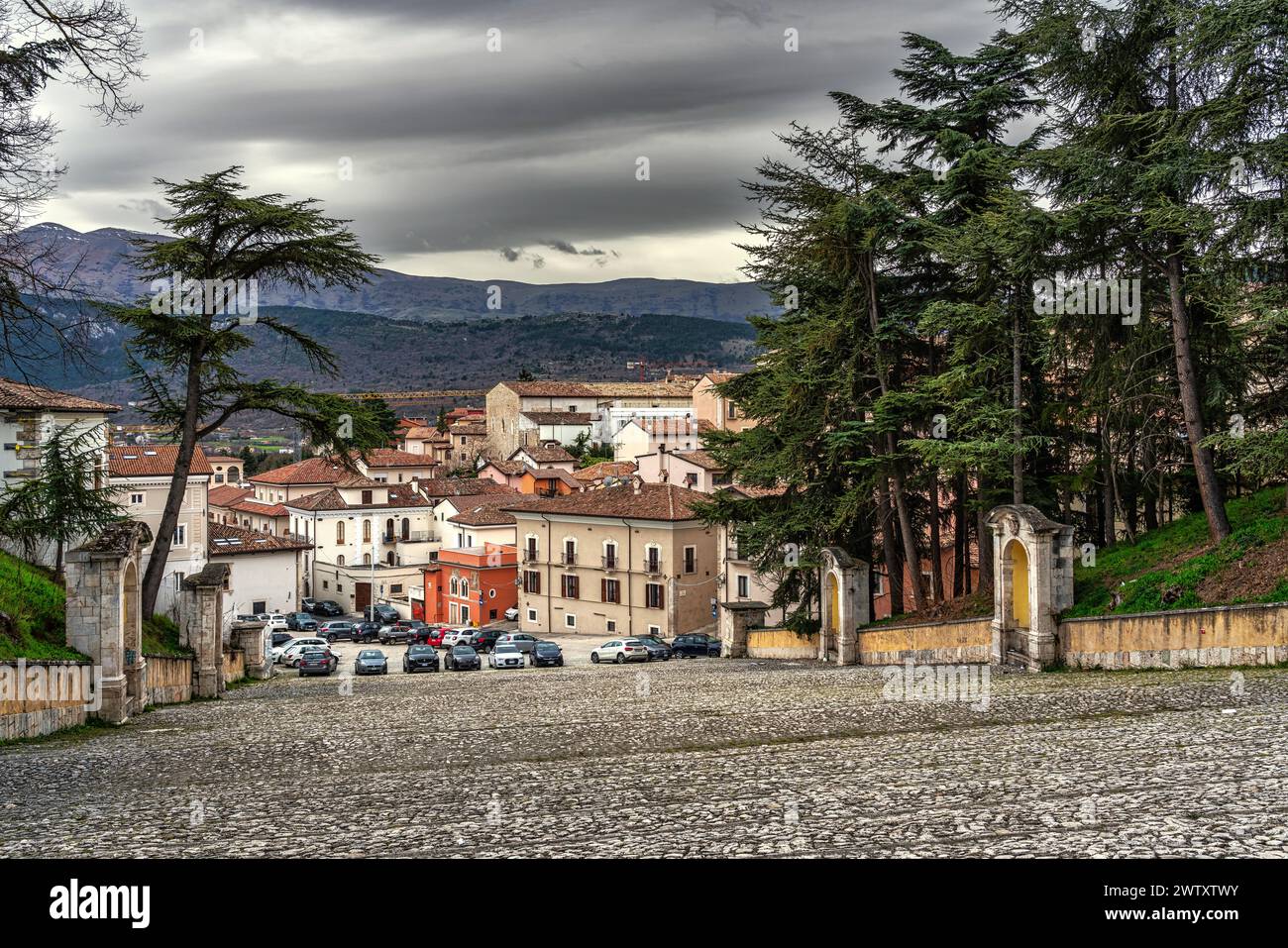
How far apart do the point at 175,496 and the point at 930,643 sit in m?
16.9

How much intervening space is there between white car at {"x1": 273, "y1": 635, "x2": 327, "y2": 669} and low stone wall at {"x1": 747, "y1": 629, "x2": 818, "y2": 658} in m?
16.3

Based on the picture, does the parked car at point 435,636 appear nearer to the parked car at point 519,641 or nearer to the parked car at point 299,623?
the parked car at point 519,641

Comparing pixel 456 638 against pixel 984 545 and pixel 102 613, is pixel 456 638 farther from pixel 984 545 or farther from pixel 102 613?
pixel 102 613

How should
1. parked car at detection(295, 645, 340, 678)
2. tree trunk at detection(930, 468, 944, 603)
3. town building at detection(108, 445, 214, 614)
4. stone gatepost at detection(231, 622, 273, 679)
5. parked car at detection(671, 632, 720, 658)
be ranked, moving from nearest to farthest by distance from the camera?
stone gatepost at detection(231, 622, 273, 679) → tree trunk at detection(930, 468, 944, 603) → parked car at detection(295, 645, 340, 678) → parked car at detection(671, 632, 720, 658) → town building at detection(108, 445, 214, 614)

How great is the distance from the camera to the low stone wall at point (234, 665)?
25969 millimetres

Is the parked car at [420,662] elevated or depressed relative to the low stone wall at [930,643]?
depressed

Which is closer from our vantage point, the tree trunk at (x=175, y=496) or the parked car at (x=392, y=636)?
the tree trunk at (x=175, y=496)

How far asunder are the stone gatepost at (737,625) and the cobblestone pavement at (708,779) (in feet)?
55.1

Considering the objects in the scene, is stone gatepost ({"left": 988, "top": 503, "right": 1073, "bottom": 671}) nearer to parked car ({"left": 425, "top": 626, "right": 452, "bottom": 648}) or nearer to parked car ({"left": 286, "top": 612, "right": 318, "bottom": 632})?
parked car ({"left": 425, "top": 626, "right": 452, "bottom": 648})

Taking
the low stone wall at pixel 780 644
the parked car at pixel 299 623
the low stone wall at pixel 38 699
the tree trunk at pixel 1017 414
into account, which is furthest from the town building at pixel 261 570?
A: the tree trunk at pixel 1017 414

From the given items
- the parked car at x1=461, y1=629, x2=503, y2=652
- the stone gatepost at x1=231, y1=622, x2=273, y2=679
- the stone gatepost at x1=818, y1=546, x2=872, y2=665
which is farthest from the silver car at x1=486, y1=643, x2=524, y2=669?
the stone gatepost at x1=818, y1=546, x2=872, y2=665

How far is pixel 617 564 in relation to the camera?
5422 centimetres

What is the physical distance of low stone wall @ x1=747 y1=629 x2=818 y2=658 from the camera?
30359 millimetres
